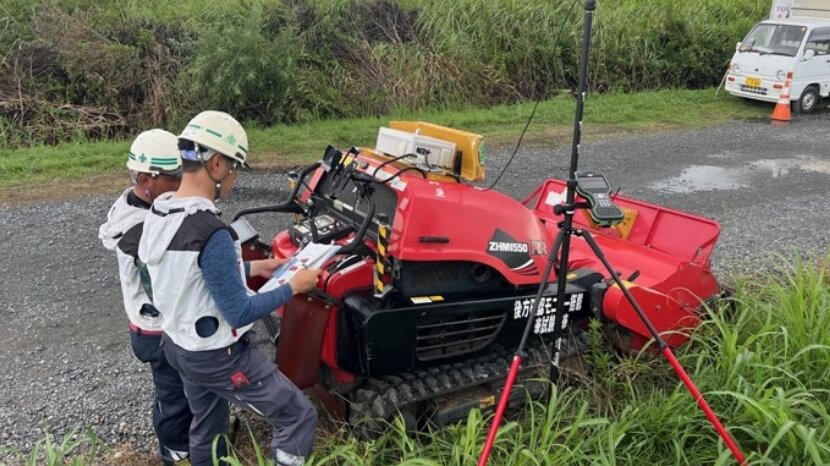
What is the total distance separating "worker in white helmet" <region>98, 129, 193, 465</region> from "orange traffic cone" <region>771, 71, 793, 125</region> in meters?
12.2

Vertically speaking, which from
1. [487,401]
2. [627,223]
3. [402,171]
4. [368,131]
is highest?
[402,171]

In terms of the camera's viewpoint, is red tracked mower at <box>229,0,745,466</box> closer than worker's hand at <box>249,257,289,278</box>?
Yes

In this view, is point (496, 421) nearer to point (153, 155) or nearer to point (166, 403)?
point (166, 403)

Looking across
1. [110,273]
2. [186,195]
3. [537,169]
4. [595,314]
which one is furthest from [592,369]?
[537,169]

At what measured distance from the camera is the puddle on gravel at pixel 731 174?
27.5ft

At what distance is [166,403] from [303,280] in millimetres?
1010

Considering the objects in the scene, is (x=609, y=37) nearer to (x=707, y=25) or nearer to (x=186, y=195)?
(x=707, y=25)

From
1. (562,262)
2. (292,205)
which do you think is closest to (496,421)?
(562,262)

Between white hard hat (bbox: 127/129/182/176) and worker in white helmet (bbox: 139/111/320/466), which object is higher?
white hard hat (bbox: 127/129/182/176)

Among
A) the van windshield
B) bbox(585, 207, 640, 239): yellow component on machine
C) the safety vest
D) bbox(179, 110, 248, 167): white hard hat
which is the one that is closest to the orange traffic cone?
the van windshield

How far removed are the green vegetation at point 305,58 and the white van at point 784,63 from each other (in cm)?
145

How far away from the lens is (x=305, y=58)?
11.6 meters

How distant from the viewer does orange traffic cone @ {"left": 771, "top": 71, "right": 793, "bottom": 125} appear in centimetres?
1281

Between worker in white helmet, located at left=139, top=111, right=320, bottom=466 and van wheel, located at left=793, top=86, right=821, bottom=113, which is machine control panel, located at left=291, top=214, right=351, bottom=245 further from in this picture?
van wheel, located at left=793, top=86, right=821, bottom=113
